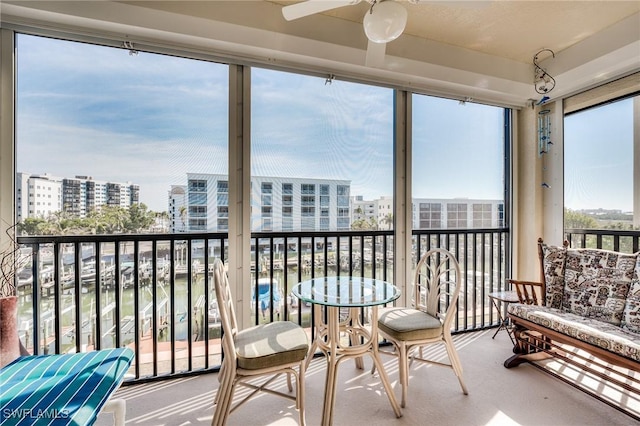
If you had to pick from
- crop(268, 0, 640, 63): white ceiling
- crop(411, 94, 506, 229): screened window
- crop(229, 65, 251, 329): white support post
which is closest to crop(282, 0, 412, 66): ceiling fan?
crop(268, 0, 640, 63): white ceiling

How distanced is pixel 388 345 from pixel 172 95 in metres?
2.83

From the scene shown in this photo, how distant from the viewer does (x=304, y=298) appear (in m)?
1.73

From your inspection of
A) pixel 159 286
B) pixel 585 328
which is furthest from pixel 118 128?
pixel 585 328

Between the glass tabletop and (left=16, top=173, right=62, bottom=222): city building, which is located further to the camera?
(left=16, top=173, right=62, bottom=222): city building

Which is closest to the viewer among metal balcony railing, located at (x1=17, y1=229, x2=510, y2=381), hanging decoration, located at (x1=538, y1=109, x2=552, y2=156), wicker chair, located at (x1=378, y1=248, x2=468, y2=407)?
wicker chair, located at (x1=378, y1=248, x2=468, y2=407)

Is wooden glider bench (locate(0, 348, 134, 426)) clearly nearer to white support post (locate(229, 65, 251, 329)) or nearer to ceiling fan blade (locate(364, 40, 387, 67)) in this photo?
white support post (locate(229, 65, 251, 329))

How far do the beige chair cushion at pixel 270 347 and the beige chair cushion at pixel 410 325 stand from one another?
61cm

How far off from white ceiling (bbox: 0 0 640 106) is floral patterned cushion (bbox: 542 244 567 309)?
163 centimetres

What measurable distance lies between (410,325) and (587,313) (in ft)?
4.95

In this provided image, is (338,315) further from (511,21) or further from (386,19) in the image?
(511,21)

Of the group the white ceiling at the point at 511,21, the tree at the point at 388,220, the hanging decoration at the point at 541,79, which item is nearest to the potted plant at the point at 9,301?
the white ceiling at the point at 511,21

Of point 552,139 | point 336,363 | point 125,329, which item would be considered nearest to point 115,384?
point 125,329

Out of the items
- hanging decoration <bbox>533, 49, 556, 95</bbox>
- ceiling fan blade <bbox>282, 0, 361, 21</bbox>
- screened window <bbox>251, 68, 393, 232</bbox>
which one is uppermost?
hanging decoration <bbox>533, 49, 556, 95</bbox>

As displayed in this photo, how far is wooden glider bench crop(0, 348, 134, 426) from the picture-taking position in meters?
→ 1.07
